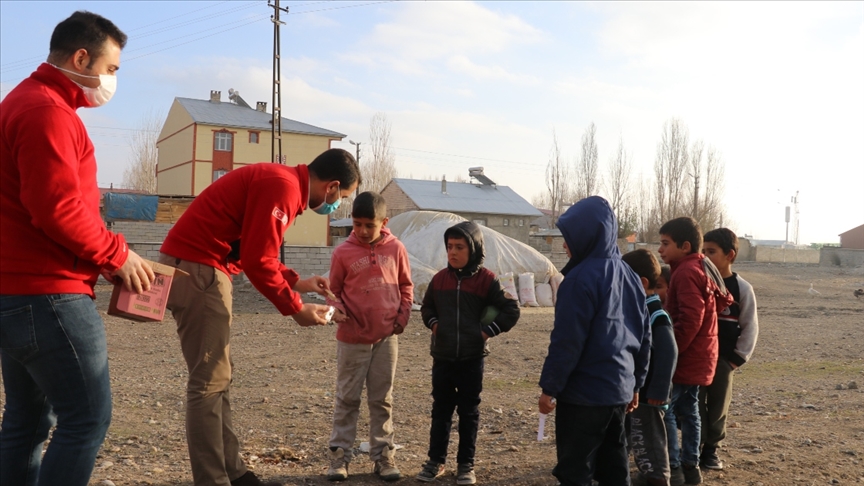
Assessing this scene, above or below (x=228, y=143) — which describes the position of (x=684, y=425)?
below

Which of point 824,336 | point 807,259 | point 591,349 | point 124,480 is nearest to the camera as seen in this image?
point 591,349

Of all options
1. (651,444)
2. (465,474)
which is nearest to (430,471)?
(465,474)

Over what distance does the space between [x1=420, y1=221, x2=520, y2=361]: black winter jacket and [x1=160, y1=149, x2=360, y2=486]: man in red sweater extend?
1060 millimetres

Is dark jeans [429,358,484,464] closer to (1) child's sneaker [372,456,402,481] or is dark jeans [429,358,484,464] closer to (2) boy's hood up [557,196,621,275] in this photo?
(1) child's sneaker [372,456,402,481]

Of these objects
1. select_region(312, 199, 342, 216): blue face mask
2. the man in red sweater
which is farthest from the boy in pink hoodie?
the man in red sweater

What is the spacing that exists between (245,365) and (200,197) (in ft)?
18.7

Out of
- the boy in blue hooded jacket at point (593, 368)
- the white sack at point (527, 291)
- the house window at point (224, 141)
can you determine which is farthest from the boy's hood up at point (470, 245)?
the house window at point (224, 141)

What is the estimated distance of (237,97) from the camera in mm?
46844

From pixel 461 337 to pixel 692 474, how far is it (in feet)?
5.60

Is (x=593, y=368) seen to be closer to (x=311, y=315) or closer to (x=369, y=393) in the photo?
(x=311, y=315)

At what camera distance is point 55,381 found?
2.48 meters

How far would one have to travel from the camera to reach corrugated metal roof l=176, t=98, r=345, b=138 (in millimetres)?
42656

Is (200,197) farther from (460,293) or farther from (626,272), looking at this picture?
(626,272)

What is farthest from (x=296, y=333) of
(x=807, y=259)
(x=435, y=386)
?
(x=807, y=259)
